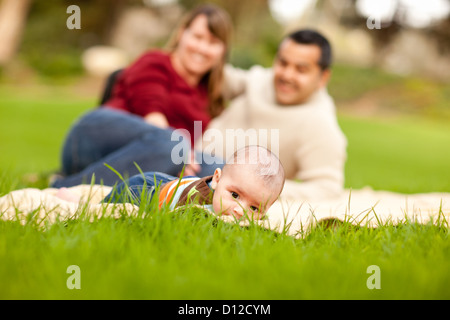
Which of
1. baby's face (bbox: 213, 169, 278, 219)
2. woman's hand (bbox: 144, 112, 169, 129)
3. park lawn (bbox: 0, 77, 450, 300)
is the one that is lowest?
park lawn (bbox: 0, 77, 450, 300)

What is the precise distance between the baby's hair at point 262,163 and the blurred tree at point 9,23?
15.6 m

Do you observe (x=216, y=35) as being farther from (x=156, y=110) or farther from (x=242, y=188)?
(x=242, y=188)

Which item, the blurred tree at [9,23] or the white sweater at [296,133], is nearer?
the white sweater at [296,133]

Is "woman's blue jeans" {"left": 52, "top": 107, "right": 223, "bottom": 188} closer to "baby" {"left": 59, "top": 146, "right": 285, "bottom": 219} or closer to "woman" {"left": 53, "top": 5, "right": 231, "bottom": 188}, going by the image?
"woman" {"left": 53, "top": 5, "right": 231, "bottom": 188}

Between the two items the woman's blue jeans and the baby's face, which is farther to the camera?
the woman's blue jeans

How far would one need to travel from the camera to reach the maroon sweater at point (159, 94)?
3213 mm

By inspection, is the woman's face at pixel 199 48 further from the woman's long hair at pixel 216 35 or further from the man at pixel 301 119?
the man at pixel 301 119

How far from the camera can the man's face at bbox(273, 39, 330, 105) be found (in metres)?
3.18

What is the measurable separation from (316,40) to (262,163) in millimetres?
1677

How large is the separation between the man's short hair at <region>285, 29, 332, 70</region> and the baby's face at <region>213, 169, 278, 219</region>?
5.43ft

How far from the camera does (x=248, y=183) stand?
1.82 meters

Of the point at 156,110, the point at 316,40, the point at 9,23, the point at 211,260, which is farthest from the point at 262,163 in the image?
the point at 9,23

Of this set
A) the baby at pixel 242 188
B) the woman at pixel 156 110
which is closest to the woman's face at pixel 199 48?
the woman at pixel 156 110

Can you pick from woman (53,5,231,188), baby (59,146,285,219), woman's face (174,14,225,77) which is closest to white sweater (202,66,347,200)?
woman (53,5,231,188)
